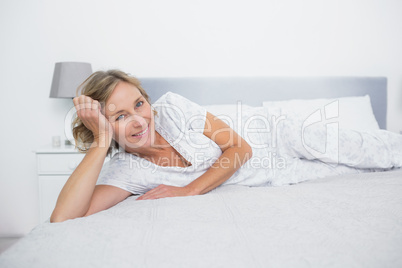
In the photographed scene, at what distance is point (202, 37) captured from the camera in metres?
2.51

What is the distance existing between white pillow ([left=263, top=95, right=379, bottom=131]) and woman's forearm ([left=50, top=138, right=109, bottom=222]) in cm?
129

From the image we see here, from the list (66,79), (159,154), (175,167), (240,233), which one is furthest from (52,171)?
(240,233)

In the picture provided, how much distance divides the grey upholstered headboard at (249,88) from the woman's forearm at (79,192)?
131cm

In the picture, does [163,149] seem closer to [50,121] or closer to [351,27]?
[50,121]

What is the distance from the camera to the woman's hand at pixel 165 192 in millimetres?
1178

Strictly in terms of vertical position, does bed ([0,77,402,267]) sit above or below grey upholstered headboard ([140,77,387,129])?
below

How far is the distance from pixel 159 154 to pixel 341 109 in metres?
Result: 1.36

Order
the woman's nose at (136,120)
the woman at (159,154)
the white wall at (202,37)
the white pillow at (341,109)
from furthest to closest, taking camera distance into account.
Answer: the white wall at (202,37) → the white pillow at (341,109) → the woman's nose at (136,120) → the woman at (159,154)

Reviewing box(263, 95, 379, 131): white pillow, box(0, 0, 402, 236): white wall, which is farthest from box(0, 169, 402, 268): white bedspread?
box(0, 0, 402, 236): white wall

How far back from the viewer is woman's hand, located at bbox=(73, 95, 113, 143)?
119cm

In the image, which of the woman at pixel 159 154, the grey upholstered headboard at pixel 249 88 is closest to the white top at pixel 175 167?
the woman at pixel 159 154

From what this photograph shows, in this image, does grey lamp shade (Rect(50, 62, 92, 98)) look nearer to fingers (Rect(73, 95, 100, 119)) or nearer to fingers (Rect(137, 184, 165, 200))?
fingers (Rect(73, 95, 100, 119))

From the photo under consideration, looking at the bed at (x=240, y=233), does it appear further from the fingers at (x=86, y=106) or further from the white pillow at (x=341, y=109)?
the white pillow at (x=341, y=109)

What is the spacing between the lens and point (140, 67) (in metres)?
2.52
